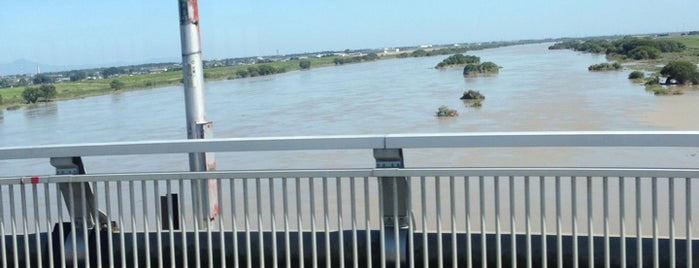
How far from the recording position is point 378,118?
30.6 m

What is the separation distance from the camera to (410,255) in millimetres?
4312

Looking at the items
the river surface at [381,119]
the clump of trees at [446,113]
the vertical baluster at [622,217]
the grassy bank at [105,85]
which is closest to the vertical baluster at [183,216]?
the vertical baluster at [622,217]

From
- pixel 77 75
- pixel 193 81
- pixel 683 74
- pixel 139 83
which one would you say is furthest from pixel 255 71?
pixel 193 81

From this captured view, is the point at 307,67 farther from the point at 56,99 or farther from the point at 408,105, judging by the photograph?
the point at 408,105

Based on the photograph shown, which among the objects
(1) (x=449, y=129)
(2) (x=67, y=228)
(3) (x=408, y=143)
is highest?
(3) (x=408, y=143)

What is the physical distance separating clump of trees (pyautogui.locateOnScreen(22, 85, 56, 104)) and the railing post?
48.4 meters

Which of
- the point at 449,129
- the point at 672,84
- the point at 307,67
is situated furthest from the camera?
the point at 307,67

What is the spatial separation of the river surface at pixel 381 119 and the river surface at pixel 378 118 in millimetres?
47

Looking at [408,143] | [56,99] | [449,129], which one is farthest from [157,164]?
[56,99]

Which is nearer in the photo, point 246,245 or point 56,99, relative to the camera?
point 246,245

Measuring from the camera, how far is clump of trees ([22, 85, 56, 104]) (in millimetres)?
49344

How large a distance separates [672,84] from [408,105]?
1313 centimetres

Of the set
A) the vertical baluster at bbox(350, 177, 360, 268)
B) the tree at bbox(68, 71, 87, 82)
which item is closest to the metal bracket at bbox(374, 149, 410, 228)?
the vertical baluster at bbox(350, 177, 360, 268)

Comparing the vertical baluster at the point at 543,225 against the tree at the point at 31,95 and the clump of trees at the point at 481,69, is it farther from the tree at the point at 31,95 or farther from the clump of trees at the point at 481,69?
the clump of trees at the point at 481,69
